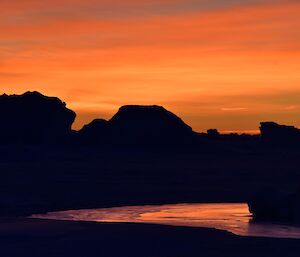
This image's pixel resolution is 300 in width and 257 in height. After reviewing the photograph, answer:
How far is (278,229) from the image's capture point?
24578 mm

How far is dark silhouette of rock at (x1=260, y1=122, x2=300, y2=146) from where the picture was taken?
366 feet

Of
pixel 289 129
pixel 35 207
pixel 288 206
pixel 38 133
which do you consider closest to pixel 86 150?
pixel 38 133

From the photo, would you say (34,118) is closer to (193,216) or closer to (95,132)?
(95,132)

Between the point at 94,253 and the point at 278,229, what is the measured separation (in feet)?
23.2

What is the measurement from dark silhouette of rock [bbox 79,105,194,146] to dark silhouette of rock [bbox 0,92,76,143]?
3.13 m

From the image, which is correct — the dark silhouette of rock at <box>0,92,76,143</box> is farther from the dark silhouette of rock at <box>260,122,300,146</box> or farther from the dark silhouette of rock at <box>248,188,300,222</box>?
the dark silhouette of rock at <box>248,188,300,222</box>

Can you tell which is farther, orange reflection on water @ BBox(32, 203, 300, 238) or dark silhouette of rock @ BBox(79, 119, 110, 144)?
dark silhouette of rock @ BBox(79, 119, 110, 144)

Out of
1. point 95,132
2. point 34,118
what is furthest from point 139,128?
point 34,118

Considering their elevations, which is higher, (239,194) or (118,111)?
(118,111)

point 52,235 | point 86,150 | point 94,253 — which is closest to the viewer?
point 94,253

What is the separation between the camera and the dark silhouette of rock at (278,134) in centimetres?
11158

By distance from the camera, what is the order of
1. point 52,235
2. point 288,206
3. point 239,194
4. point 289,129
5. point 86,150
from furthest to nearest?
point 289,129 → point 86,150 → point 239,194 → point 288,206 → point 52,235

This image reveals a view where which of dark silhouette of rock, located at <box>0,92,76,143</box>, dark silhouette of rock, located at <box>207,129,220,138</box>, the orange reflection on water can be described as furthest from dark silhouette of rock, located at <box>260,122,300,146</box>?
the orange reflection on water

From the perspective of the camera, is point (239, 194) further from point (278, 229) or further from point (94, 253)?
point (94, 253)
